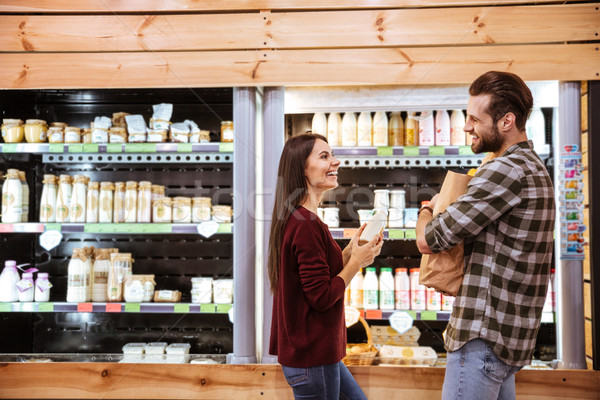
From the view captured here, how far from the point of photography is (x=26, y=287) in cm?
284

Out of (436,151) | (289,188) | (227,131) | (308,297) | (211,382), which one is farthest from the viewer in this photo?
(227,131)

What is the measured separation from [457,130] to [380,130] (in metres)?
0.45

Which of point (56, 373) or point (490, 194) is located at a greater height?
point (490, 194)

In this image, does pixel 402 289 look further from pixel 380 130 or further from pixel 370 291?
pixel 380 130

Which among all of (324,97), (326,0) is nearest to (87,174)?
(324,97)

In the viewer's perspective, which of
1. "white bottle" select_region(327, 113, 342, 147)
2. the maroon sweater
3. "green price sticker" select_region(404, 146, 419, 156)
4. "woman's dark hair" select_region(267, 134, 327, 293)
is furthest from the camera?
"white bottle" select_region(327, 113, 342, 147)

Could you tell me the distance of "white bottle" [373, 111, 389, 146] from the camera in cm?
286

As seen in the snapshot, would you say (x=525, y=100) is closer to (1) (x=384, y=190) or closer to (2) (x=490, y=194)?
(2) (x=490, y=194)

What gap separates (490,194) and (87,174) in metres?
2.64

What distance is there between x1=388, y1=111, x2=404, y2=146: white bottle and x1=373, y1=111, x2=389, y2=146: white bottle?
0.35ft

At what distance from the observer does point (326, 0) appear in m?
2.54

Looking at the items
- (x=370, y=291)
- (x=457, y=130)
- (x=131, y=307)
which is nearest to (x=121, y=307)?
(x=131, y=307)

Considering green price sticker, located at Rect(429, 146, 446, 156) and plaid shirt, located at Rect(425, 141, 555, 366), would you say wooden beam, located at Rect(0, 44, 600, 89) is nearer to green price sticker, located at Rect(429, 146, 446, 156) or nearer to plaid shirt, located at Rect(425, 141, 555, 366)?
green price sticker, located at Rect(429, 146, 446, 156)

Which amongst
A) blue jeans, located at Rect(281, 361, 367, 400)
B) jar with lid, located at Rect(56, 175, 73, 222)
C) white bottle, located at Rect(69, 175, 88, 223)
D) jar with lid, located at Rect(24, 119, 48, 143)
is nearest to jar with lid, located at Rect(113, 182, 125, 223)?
white bottle, located at Rect(69, 175, 88, 223)
